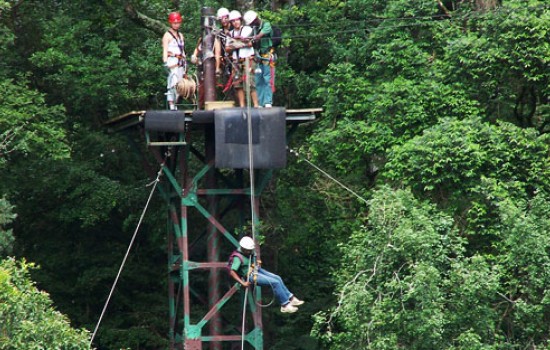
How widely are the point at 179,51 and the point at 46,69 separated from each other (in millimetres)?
6896

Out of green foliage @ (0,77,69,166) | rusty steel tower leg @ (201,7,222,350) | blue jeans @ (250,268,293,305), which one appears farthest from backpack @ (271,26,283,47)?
green foliage @ (0,77,69,166)

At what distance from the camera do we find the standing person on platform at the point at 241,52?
85.9 feet

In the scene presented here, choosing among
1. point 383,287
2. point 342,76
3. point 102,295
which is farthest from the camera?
point 102,295

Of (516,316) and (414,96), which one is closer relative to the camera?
(516,316)

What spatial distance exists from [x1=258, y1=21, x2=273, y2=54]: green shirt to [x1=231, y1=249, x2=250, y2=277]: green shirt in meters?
3.49

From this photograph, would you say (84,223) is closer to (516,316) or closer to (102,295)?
(102,295)

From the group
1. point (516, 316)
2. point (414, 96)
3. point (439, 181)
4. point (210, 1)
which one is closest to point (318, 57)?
point (210, 1)

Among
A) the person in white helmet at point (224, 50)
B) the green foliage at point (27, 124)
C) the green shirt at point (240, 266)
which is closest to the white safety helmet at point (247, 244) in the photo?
the green shirt at point (240, 266)

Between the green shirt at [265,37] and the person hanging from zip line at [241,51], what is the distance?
217mm

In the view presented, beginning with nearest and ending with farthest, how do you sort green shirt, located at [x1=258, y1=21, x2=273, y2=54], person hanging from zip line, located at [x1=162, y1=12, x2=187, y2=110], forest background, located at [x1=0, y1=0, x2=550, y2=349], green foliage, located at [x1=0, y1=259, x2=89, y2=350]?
green foliage, located at [x1=0, y1=259, x2=89, y2=350] → forest background, located at [x1=0, y1=0, x2=550, y2=349] → green shirt, located at [x1=258, y1=21, x2=273, y2=54] → person hanging from zip line, located at [x1=162, y1=12, x2=187, y2=110]

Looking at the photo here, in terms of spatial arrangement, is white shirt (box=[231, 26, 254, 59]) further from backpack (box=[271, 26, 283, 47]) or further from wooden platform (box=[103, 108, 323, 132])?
wooden platform (box=[103, 108, 323, 132])

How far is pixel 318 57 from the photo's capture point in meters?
33.0

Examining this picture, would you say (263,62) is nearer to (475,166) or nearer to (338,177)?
(475,166)

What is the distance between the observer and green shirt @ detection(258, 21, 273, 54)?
26.2 m
